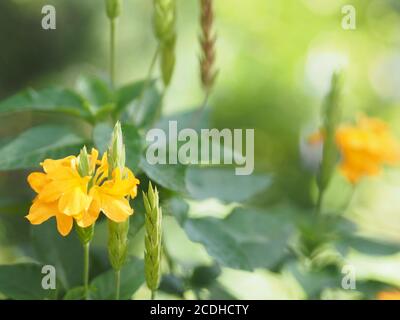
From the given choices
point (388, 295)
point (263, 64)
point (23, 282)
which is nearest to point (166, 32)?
point (23, 282)

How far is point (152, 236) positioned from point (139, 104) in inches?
15.4

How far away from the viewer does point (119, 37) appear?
2.65 meters

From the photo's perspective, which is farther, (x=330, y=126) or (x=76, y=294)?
(x=330, y=126)

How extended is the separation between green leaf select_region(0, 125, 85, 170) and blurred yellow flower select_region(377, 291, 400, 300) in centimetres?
55

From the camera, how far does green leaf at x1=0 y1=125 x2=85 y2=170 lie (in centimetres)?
112

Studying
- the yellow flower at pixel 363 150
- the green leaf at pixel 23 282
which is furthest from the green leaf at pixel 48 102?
the yellow flower at pixel 363 150

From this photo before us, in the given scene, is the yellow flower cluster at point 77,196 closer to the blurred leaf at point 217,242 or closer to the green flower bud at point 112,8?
the blurred leaf at point 217,242

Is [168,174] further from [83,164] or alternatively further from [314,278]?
[314,278]

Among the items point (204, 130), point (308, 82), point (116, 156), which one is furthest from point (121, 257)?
point (308, 82)

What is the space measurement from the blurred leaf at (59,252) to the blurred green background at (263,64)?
3.65ft

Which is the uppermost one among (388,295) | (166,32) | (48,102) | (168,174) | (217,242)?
(166,32)

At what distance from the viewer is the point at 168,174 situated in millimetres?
1097

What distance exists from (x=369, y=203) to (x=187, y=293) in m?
1.38
